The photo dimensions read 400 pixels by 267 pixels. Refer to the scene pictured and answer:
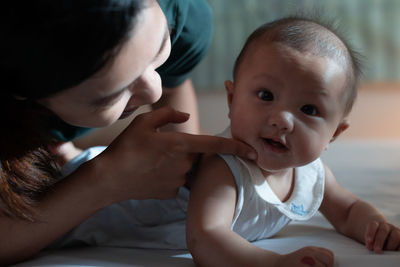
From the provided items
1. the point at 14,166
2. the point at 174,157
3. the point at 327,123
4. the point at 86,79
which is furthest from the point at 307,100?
the point at 14,166

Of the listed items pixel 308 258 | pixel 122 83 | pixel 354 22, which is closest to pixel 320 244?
pixel 308 258

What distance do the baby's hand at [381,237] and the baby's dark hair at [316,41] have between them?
20 centimetres

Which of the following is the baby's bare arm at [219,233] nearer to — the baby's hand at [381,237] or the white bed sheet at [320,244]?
the white bed sheet at [320,244]

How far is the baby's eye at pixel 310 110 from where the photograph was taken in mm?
740

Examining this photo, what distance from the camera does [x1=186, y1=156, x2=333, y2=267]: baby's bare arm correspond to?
630 mm

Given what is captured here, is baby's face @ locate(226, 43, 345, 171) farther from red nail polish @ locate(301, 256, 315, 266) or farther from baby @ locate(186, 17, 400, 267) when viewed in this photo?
red nail polish @ locate(301, 256, 315, 266)

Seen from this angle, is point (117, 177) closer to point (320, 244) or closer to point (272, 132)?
point (272, 132)

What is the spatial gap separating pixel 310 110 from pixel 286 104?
5 centimetres

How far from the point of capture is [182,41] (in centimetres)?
119

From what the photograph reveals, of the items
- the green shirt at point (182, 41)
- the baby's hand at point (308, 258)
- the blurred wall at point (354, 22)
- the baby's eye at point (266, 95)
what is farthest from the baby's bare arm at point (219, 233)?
the blurred wall at point (354, 22)

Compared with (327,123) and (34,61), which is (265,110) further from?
(34,61)

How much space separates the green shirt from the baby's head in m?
0.31

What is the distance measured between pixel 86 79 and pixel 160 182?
237 mm

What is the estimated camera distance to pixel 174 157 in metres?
0.73
